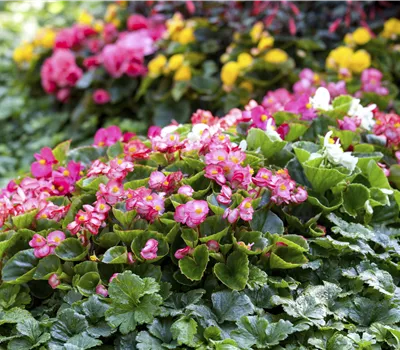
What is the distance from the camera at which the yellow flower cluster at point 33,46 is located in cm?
471

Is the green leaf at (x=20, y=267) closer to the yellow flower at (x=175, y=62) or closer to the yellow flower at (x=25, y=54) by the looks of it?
the yellow flower at (x=175, y=62)

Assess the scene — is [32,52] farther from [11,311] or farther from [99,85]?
[11,311]

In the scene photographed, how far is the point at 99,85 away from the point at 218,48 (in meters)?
0.85

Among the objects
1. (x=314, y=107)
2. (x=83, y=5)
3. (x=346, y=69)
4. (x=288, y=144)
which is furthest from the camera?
(x=83, y=5)

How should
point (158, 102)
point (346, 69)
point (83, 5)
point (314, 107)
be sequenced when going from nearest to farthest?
point (314, 107) → point (346, 69) → point (158, 102) → point (83, 5)

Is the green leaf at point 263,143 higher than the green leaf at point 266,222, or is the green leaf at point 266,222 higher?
Answer: the green leaf at point 263,143

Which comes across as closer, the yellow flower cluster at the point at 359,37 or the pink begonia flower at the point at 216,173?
the pink begonia flower at the point at 216,173

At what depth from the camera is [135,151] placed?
2.02m

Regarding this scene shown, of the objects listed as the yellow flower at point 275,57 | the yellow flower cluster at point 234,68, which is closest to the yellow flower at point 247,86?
the yellow flower cluster at point 234,68

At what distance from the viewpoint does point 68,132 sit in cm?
432

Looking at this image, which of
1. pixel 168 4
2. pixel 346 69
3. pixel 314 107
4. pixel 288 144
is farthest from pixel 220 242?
pixel 168 4

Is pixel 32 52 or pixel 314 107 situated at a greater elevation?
pixel 314 107

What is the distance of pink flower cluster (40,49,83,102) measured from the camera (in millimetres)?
4344

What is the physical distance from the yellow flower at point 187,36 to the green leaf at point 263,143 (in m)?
2.09
